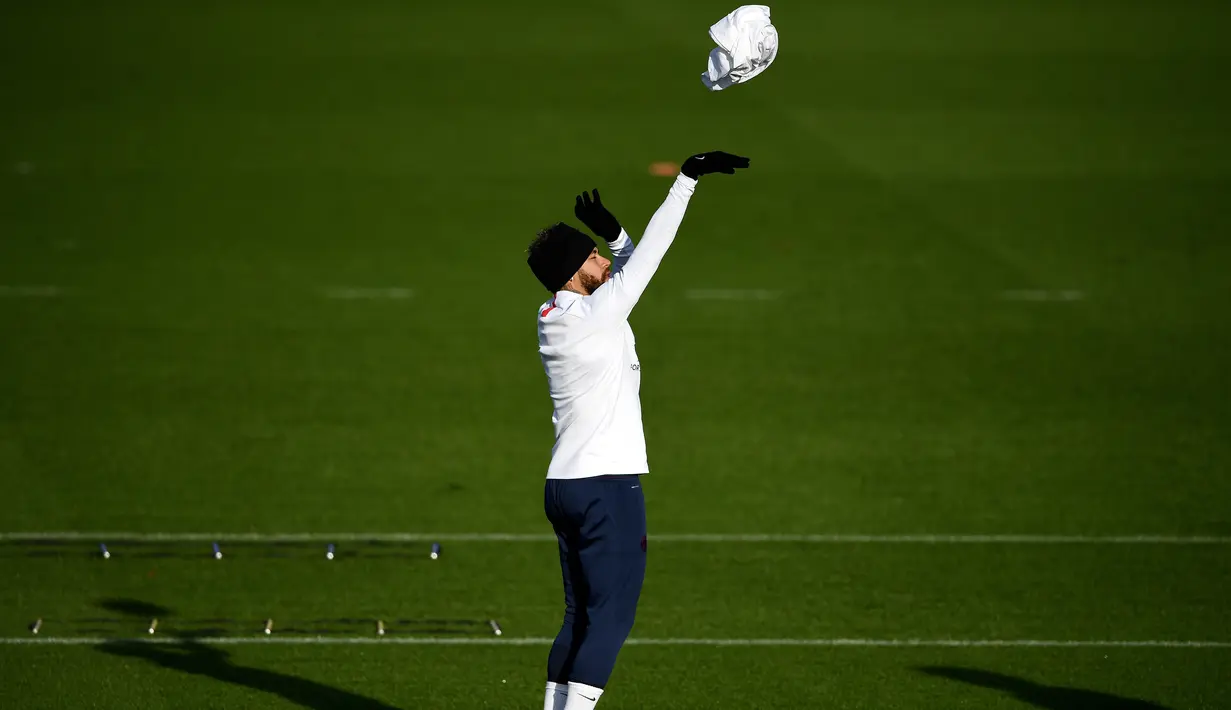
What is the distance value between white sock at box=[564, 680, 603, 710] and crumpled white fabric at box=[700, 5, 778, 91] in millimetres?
2561

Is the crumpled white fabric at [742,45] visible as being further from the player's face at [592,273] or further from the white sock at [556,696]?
the white sock at [556,696]

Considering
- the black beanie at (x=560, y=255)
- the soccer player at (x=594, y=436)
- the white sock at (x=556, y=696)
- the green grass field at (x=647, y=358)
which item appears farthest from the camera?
the green grass field at (x=647, y=358)

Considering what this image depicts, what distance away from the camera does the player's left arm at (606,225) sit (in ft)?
21.8

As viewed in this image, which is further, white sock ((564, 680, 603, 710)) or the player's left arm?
the player's left arm

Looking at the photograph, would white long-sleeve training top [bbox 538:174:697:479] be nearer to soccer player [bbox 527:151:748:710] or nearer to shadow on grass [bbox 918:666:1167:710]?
soccer player [bbox 527:151:748:710]

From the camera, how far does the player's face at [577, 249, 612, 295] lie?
21.7ft

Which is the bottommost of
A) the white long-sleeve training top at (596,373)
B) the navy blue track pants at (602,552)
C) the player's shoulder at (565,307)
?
the navy blue track pants at (602,552)

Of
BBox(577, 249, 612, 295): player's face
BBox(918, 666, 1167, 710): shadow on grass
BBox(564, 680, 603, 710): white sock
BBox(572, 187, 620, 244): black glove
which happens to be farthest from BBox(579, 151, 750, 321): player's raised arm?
BBox(918, 666, 1167, 710): shadow on grass

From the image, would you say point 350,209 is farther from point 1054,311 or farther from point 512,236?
point 1054,311

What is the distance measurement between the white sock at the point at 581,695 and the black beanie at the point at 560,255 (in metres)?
1.57

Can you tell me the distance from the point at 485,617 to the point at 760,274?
8.30 m

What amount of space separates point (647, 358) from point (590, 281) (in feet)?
25.3

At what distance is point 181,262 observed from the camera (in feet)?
56.3

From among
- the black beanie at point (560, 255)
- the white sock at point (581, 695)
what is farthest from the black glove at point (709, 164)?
the white sock at point (581, 695)
